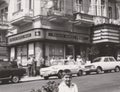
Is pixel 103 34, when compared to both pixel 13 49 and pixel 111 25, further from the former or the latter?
pixel 13 49

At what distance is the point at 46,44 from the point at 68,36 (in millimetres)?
2850

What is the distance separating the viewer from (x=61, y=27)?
30.4 metres

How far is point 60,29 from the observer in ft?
98.6

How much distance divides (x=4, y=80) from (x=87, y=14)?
49.9ft

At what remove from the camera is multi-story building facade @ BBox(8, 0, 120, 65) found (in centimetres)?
2867

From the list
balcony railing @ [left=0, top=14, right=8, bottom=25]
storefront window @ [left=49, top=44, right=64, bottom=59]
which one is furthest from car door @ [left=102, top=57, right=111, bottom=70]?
balcony railing @ [left=0, top=14, right=8, bottom=25]

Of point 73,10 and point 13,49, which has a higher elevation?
point 73,10

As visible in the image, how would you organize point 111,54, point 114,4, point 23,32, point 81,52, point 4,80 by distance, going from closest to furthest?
1. point 4,80
2. point 23,32
3. point 81,52
4. point 111,54
5. point 114,4

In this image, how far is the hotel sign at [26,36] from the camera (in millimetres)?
28078

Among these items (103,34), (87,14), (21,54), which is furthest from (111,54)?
(21,54)

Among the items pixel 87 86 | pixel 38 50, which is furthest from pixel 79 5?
pixel 87 86

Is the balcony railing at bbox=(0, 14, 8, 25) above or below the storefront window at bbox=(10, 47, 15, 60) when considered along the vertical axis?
above

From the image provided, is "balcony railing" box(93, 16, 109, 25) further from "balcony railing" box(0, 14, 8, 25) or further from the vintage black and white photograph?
"balcony railing" box(0, 14, 8, 25)

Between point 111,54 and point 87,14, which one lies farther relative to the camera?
point 111,54
